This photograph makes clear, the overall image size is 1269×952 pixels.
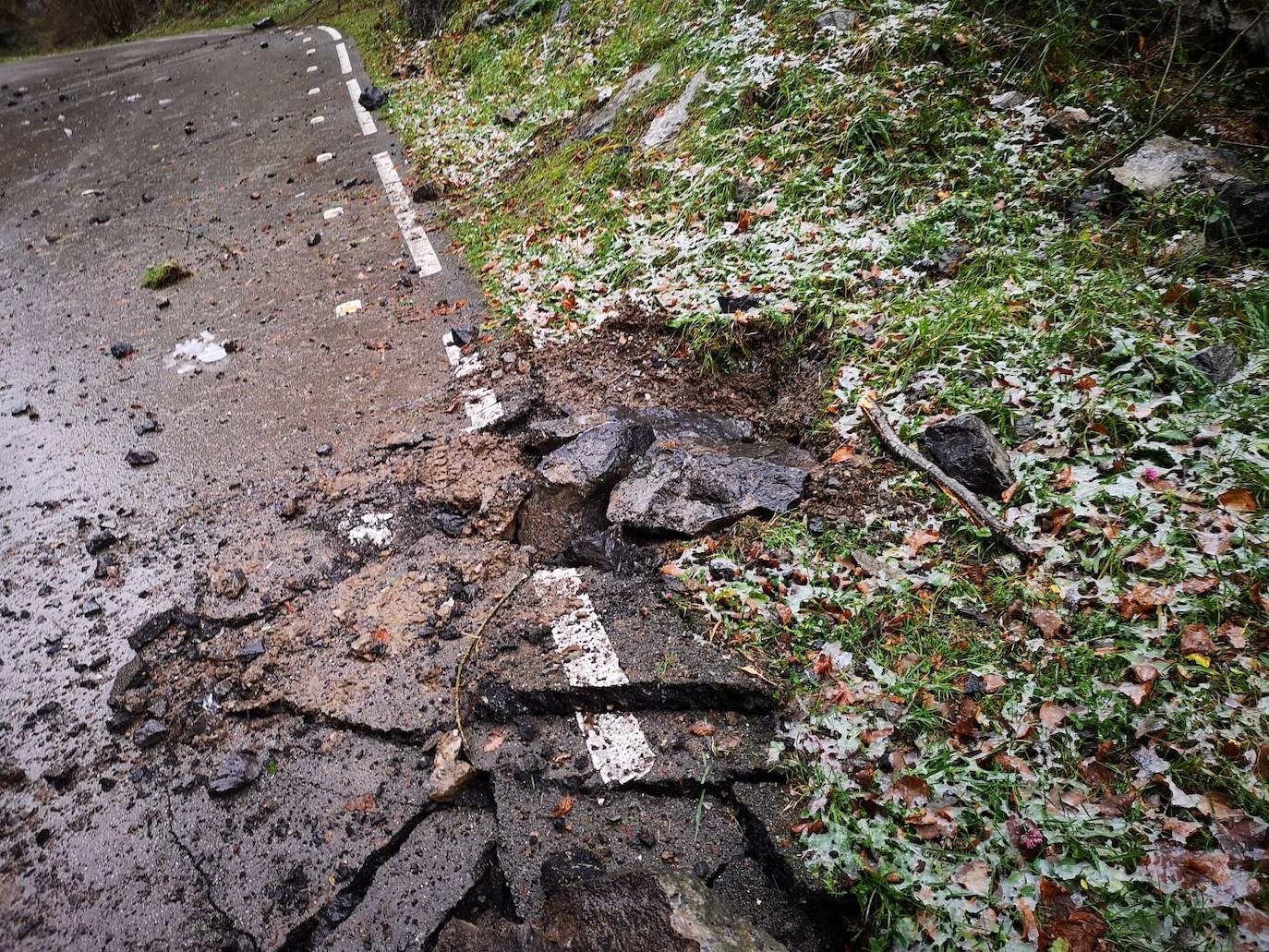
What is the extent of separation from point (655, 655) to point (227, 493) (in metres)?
2.45

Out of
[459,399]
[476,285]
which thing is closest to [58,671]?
[459,399]

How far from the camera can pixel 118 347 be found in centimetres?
491

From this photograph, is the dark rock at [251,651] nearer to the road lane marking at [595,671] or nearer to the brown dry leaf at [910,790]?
the road lane marking at [595,671]

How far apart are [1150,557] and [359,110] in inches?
405

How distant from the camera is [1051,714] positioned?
2.24m

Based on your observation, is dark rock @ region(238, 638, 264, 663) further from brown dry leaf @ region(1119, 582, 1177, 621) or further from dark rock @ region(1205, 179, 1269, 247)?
dark rock @ region(1205, 179, 1269, 247)

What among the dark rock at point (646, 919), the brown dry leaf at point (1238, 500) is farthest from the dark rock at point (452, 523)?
the brown dry leaf at point (1238, 500)

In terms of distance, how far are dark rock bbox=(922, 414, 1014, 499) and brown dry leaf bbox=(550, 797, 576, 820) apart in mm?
1990

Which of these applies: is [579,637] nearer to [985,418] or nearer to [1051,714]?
[1051,714]

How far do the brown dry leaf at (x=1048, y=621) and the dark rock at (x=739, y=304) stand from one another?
2242mm

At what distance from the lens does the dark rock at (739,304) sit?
4059 millimetres

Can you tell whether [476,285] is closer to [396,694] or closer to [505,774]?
[396,694]

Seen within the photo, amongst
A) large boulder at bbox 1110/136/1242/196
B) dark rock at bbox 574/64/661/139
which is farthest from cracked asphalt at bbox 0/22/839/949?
large boulder at bbox 1110/136/1242/196

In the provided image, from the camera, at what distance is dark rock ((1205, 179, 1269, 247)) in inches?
138
